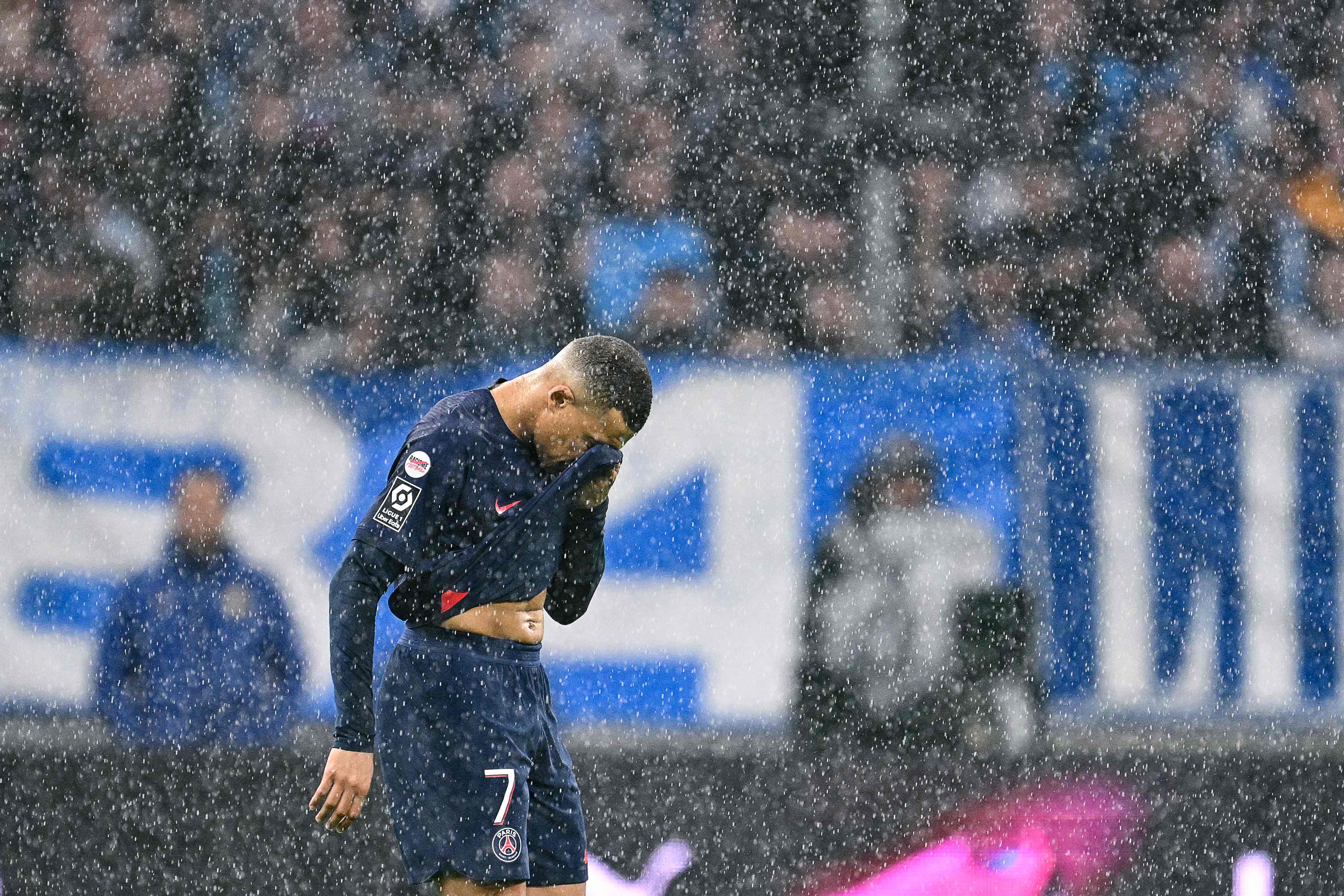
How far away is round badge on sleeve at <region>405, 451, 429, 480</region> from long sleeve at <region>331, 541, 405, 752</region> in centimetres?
14

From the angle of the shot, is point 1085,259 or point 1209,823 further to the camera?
point 1085,259

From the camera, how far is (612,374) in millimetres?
3016

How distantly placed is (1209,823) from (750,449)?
170 centimetres

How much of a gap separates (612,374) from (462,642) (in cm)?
53

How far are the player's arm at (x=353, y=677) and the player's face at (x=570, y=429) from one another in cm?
33

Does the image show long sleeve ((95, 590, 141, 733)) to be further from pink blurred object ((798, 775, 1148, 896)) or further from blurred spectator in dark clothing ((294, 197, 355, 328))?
pink blurred object ((798, 775, 1148, 896))

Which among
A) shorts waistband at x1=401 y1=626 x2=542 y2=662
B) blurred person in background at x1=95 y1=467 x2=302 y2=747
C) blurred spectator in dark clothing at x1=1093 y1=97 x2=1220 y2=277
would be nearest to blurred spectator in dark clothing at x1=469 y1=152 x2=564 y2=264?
blurred person in background at x1=95 y1=467 x2=302 y2=747

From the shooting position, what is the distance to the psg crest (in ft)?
9.72

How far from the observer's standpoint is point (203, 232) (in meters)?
5.24

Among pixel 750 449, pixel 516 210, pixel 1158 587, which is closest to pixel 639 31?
pixel 516 210

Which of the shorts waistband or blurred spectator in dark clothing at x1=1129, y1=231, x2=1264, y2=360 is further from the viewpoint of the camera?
blurred spectator in dark clothing at x1=1129, y1=231, x2=1264, y2=360

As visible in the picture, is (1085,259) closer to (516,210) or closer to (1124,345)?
(1124,345)

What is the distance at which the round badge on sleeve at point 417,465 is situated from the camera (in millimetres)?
2951

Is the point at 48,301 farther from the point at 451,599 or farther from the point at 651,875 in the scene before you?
the point at 451,599
